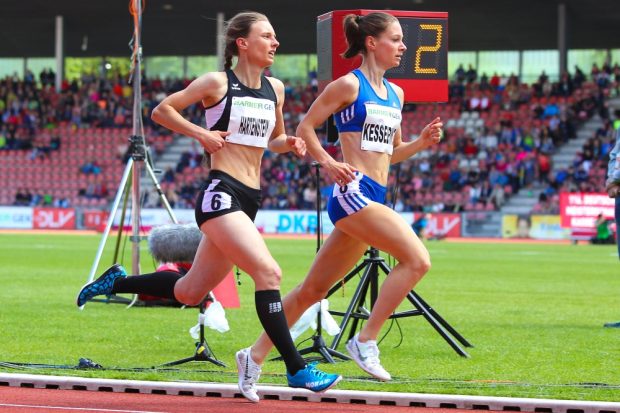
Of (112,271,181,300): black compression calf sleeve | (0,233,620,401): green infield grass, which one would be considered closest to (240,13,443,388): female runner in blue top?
(0,233,620,401): green infield grass

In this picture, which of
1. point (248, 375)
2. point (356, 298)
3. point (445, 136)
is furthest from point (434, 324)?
point (445, 136)

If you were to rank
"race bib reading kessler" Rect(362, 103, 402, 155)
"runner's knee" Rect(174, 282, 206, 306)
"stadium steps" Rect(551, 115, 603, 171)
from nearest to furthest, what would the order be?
"runner's knee" Rect(174, 282, 206, 306) < "race bib reading kessler" Rect(362, 103, 402, 155) < "stadium steps" Rect(551, 115, 603, 171)

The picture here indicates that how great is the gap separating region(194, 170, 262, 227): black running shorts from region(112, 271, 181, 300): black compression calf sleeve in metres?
0.64

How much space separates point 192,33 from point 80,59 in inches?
299

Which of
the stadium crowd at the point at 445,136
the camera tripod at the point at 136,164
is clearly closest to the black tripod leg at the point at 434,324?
the camera tripod at the point at 136,164

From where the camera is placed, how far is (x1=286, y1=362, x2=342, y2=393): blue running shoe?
6145 mm

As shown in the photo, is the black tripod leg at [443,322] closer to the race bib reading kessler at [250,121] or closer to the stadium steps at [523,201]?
the race bib reading kessler at [250,121]

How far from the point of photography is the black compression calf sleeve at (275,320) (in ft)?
20.8

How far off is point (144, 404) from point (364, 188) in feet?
5.80

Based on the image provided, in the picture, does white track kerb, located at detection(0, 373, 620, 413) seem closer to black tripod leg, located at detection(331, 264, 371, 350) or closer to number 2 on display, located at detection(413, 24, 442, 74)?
black tripod leg, located at detection(331, 264, 371, 350)

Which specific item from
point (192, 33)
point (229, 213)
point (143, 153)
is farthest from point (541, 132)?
point (229, 213)

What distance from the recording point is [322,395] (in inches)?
263

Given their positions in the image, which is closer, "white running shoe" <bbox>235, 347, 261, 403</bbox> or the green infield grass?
"white running shoe" <bbox>235, 347, 261, 403</bbox>

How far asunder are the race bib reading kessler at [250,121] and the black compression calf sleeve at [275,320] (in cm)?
91
